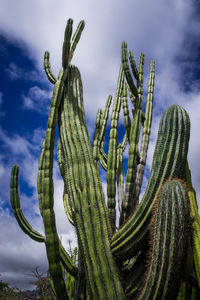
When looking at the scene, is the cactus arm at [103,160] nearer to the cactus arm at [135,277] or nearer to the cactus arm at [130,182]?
the cactus arm at [130,182]

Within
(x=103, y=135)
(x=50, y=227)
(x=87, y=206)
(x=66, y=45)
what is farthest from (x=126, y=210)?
(x=66, y=45)

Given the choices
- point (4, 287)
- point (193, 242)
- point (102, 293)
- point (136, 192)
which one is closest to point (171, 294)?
point (193, 242)

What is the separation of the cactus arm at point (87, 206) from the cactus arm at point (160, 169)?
19cm

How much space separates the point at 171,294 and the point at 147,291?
0.22 metres

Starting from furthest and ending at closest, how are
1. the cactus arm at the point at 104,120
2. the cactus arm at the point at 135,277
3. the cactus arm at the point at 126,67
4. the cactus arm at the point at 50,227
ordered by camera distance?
the cactus arm at the point at 104,120, the cactus arm at the point at 126,67, the cactus arm at the point at 50,227, the cactus arm at the point at 135,277

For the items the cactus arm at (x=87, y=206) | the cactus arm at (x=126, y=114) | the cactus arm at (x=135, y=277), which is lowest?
the cactus arm at (x=135, y=277)

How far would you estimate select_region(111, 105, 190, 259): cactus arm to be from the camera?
3.04 m

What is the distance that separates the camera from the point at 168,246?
101 inches

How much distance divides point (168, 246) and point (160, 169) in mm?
925

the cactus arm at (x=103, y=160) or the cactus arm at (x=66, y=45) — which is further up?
the cactus arm at (x=66, y=45)

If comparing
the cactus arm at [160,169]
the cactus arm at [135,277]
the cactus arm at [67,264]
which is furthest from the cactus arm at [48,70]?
the cactus arm at [135,277]

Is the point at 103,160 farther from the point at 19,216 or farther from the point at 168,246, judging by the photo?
the point at 168,246

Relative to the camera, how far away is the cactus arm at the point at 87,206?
298cm

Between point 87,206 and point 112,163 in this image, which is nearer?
point 87,206
